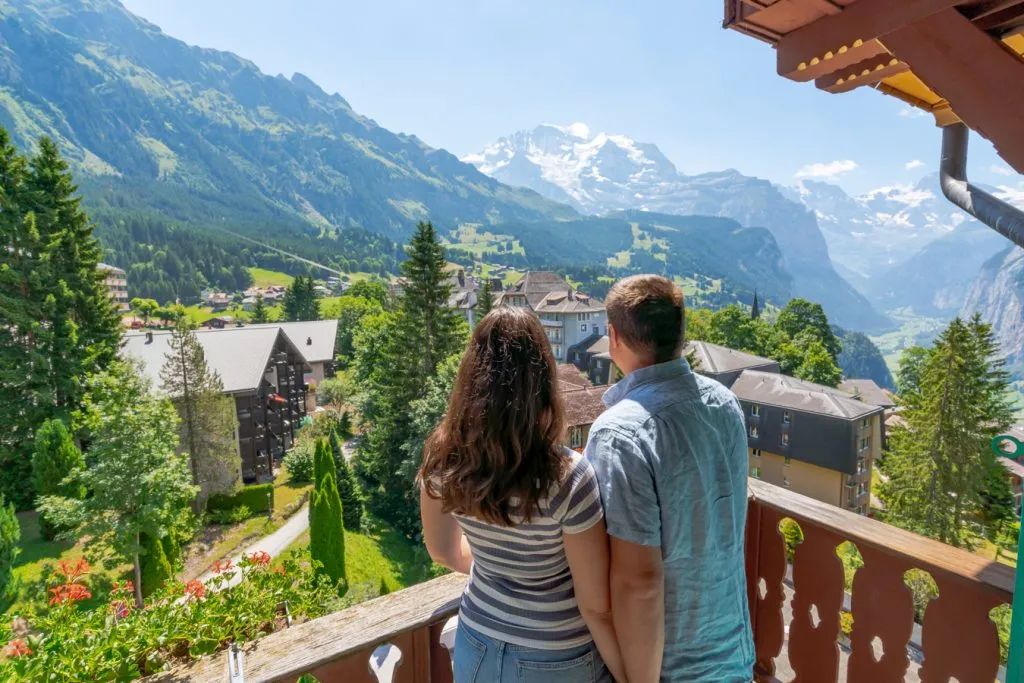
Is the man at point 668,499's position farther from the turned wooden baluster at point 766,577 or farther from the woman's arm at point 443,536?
the turned wooden baluster at point 766,577

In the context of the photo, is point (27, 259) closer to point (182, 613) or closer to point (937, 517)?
point (182, 613)

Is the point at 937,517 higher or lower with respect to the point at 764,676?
lower

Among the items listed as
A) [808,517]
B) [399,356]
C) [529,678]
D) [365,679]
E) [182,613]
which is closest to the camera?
[529,678]

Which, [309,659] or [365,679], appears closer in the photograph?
[309,659]

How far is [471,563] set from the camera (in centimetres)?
157

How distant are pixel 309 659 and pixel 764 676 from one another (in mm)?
2110

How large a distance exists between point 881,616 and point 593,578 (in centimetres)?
140

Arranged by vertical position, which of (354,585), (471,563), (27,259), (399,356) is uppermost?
(27,259)

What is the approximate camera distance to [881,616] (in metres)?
1.96

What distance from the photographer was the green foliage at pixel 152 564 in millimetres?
13992

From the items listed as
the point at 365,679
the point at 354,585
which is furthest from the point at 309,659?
the point at 354,585

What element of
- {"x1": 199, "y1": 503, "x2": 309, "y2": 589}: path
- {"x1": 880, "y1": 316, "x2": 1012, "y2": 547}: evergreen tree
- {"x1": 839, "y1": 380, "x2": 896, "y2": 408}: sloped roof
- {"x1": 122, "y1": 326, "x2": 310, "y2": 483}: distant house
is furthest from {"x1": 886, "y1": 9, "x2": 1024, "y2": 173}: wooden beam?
{"x1": 839, "y1": 380, "x2": 896, "y2": 408}: sloped roof

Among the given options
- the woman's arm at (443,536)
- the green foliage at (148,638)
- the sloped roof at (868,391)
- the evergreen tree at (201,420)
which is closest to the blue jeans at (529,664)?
the woman's arm at (443,536)

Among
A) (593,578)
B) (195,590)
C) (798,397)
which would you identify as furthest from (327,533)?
(798,397)
